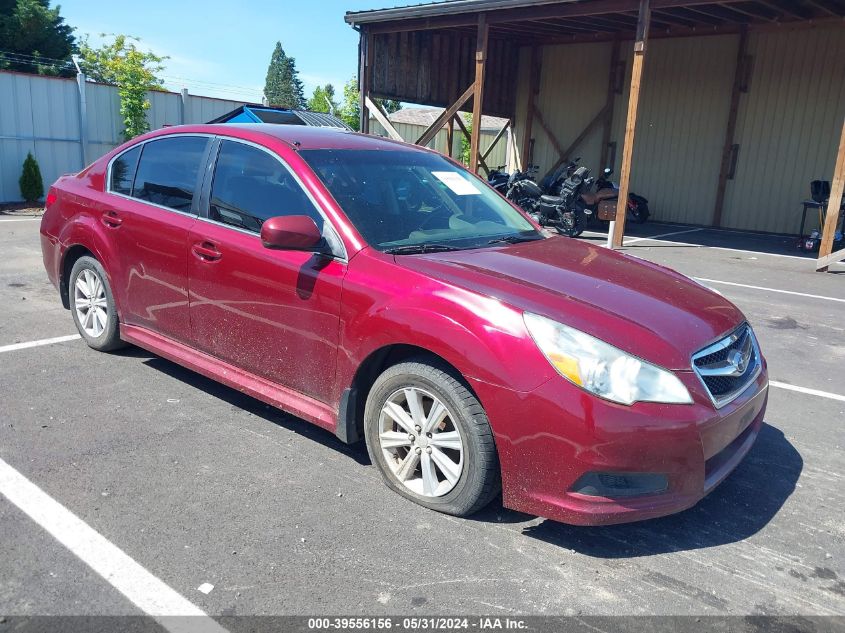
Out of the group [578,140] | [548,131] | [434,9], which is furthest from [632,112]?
[548,131]

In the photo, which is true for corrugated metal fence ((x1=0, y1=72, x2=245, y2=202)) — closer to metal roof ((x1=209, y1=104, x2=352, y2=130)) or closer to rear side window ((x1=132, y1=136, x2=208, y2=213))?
metal roof ((x1=209, y1=104, x2=352, y2=130))

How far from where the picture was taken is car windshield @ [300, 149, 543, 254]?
11.6ft

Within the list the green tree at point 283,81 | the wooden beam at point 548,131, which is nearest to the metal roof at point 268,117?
the wooden beam at point 548,131

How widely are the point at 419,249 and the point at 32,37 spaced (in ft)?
115

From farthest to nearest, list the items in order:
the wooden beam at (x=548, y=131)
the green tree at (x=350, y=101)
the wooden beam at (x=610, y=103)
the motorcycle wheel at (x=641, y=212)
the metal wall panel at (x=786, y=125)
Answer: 1. the green tree at (x=350, y=101)
2. the wooden beam at (x=548, y=131)
3. the wooden beam at (x=610, y=103)
4. the motorcycle wheel at (x=641, y=212)
5. the metal wall panel at (x=786, y=125)

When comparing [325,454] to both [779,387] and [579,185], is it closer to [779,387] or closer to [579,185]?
[779,387]

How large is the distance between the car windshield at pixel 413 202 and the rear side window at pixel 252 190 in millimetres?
167

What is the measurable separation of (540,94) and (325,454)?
18.3 meters

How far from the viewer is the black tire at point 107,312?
475 centimetres

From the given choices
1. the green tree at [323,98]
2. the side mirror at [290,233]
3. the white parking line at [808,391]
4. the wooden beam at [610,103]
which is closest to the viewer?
the side mirror at [290,233]

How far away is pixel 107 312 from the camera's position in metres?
4.82

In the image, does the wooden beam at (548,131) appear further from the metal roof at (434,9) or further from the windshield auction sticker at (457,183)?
the windshield auction sticker at (457,183)

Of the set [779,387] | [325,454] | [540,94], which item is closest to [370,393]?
[325,454]

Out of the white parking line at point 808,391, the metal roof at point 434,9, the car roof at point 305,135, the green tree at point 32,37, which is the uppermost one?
the green tree at point 32,37
